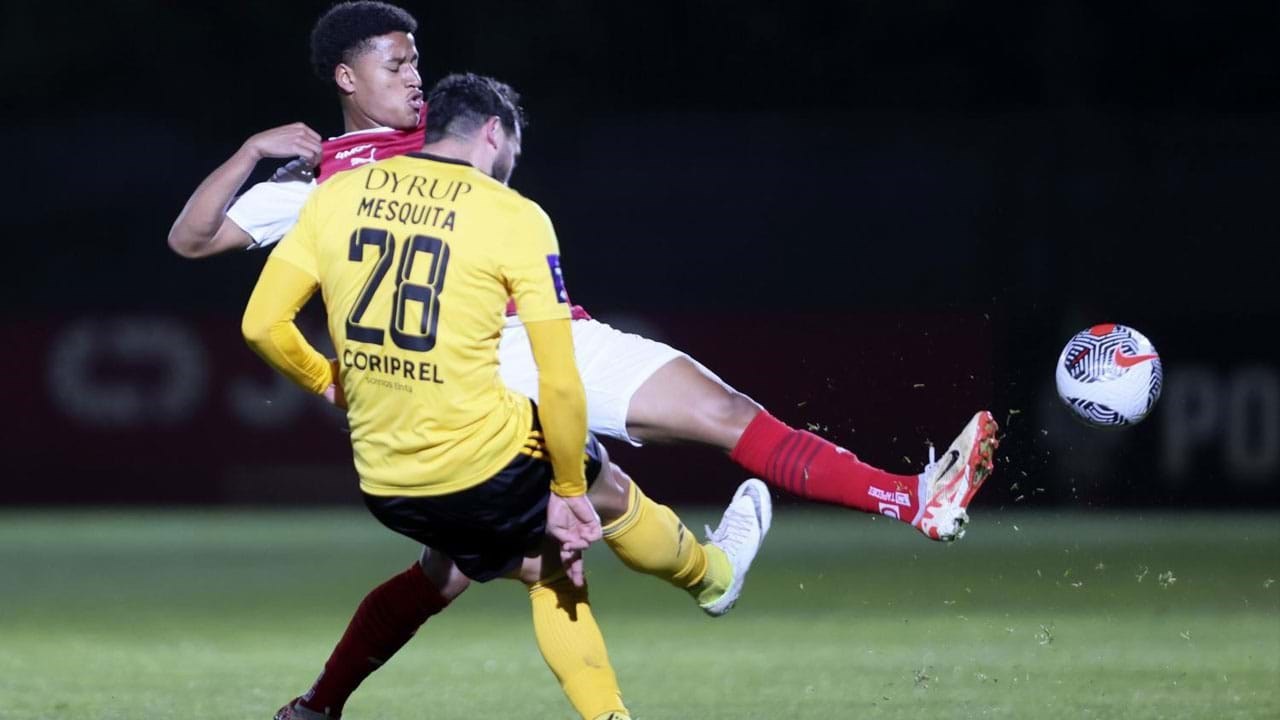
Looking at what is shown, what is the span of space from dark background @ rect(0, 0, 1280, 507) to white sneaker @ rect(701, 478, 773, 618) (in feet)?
13.9

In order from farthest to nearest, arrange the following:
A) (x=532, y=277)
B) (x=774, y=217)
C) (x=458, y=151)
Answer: (x=774, y=217) → (x=458, y=151) → (x=532, y=277)

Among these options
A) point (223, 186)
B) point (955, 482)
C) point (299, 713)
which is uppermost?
point (223, 186)

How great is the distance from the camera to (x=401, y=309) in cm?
370

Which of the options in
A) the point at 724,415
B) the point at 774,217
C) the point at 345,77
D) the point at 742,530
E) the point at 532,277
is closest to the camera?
the point at 532,277

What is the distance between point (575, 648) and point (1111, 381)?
1518 millimetres

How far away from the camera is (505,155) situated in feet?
12.7

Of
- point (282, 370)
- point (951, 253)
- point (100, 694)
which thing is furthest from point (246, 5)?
point (282, 370)

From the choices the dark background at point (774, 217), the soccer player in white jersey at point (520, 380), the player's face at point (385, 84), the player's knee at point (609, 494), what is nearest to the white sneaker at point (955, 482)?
the soccer player in white jersey at point (520, 380)

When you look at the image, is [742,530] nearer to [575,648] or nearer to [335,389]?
A: [575,648]

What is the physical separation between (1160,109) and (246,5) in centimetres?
675

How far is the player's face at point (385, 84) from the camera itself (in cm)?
463

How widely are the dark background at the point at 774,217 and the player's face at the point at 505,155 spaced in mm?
5369

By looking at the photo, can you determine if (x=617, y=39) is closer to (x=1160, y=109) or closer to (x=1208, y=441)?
(x=1160, y=109)

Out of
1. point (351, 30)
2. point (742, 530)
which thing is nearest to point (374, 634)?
point (742, 530)
